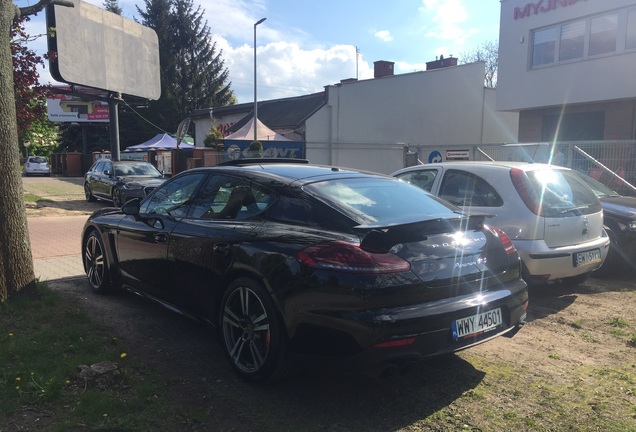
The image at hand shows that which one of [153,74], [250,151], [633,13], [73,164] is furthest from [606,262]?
[73,164]

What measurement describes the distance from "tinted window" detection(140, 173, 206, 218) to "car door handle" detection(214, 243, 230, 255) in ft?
2.63

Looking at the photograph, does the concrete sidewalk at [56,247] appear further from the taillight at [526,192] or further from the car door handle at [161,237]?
the taillight at [526,192]

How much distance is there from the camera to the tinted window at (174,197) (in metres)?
4.59

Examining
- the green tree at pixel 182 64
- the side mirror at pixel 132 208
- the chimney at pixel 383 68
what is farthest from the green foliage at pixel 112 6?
the side mirror at pixel 132 208

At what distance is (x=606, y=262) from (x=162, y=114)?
1992 inches

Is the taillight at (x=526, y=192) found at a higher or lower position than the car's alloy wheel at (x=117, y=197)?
higher

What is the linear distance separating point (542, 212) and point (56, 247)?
25.8 ft

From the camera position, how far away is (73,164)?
38.5 m

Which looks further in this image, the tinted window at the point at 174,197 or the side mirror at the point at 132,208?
the side mirror at the point at 132,208

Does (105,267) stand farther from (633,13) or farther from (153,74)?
(633,13)

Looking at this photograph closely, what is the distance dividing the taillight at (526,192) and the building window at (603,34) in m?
15.1

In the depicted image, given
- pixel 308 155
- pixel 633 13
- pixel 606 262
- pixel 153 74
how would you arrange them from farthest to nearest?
pixel 308 155 → pixel 153 74 → pixel 633 13 → pixel 606 262

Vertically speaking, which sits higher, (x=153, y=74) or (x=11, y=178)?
(x=153, y=74)

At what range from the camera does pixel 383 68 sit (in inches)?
1298
